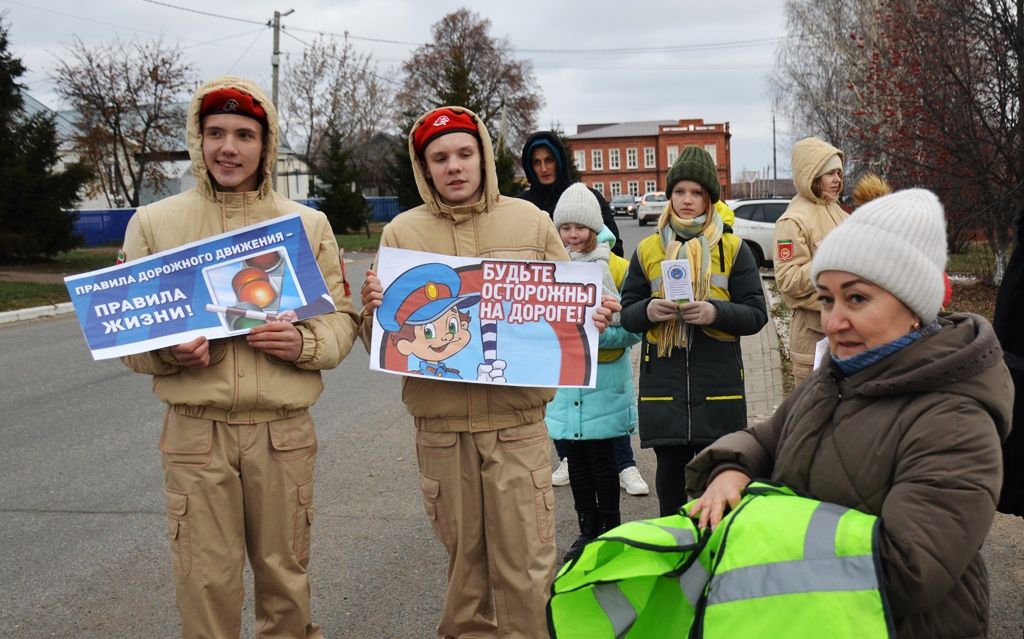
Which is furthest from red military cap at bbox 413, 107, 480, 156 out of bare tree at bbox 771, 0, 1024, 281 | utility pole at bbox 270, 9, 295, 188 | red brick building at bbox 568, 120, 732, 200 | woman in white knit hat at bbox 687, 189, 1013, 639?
red brick building at bbox 568, 120, 732, 200

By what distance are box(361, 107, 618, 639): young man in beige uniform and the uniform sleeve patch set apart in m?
2.15

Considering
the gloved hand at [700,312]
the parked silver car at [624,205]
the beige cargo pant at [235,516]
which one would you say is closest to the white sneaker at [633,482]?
the gloved hand at [700,312]

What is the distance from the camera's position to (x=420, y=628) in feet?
13.7

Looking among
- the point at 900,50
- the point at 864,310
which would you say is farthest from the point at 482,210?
the point at 900,50

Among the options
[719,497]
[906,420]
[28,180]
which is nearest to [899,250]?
[906,420]

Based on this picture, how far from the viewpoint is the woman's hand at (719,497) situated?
2.18 meters

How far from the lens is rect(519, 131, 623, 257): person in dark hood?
5.93 m

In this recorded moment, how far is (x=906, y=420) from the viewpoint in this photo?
203cm

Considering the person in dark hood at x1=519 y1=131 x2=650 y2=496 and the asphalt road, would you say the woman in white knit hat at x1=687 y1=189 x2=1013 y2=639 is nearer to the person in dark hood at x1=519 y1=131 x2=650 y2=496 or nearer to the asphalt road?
the asphalt road

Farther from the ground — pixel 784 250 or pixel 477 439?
pixel 784 250

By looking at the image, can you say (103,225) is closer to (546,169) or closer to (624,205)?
(546,169)

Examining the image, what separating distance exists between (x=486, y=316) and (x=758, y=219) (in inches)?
852

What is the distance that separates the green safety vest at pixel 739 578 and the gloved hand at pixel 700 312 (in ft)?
6.82

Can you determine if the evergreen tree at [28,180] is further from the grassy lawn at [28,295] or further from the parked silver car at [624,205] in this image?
the parked silver car at [624,205]
